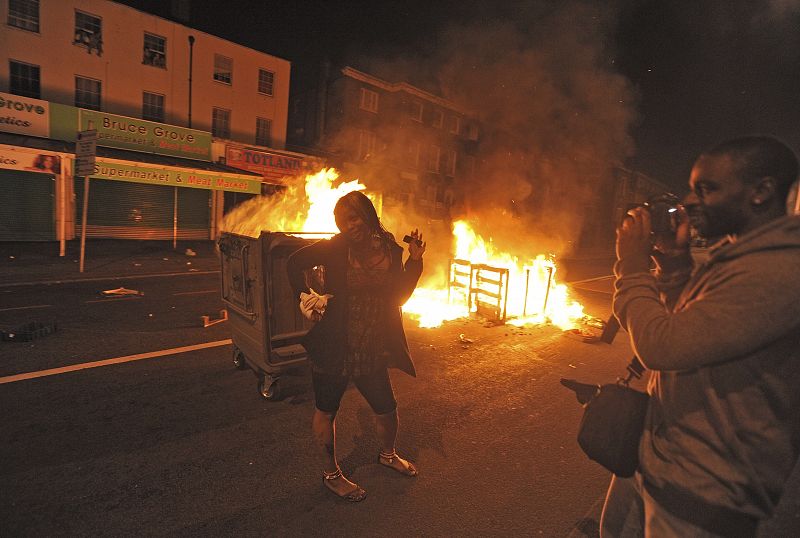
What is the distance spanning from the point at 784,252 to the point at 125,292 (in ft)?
31.9

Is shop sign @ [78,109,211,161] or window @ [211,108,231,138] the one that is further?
window @ [211,108,231,138]

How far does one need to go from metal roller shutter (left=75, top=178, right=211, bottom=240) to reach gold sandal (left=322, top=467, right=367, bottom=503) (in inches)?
678

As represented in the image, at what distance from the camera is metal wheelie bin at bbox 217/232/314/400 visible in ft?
13.2

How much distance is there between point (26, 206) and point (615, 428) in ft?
61.8

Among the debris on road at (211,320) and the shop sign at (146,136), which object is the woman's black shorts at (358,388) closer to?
the debris on road at (211,320)

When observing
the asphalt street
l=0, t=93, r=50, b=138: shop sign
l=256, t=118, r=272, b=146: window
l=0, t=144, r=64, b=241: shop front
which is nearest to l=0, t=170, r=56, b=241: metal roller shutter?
l=0, t=144, r=64, b=241: shop front

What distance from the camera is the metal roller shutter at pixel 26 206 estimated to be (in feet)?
45.8

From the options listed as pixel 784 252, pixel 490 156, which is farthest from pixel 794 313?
pixel 490 156

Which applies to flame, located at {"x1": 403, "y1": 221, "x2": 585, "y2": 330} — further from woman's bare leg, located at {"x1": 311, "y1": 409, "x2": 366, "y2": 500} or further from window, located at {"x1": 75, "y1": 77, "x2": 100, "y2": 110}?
window, located at {"x1": 75, "y1": 77, "x2": 100, "y2": 110}

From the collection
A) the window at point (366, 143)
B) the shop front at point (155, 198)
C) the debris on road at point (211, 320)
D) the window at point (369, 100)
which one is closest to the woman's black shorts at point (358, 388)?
the debris on road at point (211, 320)

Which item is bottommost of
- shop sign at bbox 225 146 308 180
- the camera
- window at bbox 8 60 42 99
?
the camera

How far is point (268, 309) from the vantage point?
4059 mm

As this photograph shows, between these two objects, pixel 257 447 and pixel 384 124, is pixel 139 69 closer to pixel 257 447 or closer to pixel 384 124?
pixel 384 124

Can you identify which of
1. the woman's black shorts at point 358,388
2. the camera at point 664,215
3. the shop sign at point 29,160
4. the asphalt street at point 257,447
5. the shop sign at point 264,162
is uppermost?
the shop sign at point 264,162
